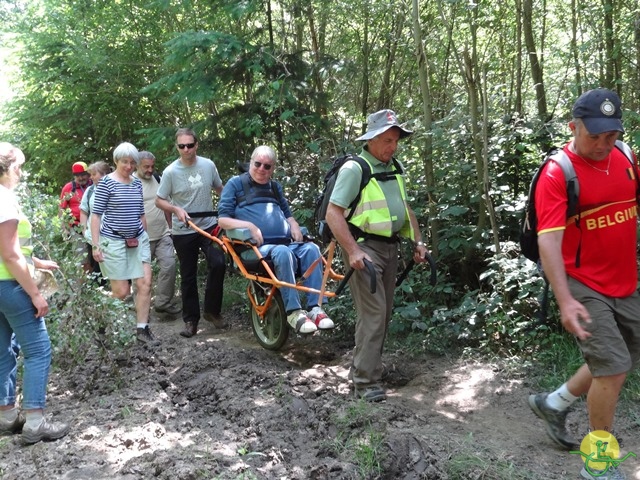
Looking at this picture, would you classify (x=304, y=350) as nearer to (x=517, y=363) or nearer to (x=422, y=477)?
(x=517, y=363)

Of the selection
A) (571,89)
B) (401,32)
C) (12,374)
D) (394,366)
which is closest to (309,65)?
(401,32)

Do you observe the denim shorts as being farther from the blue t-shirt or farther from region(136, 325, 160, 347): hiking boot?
the blue t-shirt

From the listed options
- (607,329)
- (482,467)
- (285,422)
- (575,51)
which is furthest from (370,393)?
(575,51)

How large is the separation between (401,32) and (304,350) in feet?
17.5

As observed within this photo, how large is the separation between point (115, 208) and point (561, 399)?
14.7 ft

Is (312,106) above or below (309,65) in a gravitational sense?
below

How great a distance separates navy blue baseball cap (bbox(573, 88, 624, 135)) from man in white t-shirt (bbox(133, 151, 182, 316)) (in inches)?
217

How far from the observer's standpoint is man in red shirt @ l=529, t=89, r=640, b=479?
3174mm

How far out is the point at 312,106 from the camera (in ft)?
28.6

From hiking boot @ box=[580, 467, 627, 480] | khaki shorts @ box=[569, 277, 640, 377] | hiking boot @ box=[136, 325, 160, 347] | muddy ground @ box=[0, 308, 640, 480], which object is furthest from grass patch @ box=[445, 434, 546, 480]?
hiking boot @ box=[136, 325, 160, 347]

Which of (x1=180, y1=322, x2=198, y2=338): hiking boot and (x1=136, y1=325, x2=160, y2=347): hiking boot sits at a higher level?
(x1=136, y1=325, x2=160, y2=347): hiking boot

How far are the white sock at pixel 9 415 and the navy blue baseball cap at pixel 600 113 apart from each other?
4.08 metres

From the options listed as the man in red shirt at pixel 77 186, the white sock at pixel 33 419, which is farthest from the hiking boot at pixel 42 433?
the man in red shirt at pixel 77 186

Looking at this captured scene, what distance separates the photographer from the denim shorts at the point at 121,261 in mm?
6223
